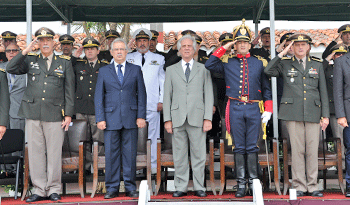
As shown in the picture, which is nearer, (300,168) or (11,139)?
(300,168)

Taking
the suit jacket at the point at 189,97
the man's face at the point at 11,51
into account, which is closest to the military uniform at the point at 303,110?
the suit jacket at the point at 189,97

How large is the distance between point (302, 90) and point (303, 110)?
243 mm

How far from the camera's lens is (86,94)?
6996 mm

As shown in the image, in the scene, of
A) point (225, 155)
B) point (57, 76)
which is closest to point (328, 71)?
point (225, 155)

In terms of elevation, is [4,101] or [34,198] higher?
[4,101]

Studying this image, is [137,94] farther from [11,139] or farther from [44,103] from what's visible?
[11,139]

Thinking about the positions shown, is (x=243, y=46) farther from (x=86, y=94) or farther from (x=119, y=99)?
(x=86, y=94)

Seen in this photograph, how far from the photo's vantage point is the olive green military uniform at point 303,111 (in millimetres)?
5723

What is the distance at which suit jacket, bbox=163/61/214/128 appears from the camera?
577 centimetres

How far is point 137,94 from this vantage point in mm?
5980

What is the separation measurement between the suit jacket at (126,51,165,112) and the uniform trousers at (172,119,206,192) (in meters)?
1.33

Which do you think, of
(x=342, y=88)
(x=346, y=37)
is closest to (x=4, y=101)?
(x=342, y=88)

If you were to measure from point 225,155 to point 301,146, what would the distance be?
888mm

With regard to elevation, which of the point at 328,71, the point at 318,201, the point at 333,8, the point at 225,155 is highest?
the point at 333,8
